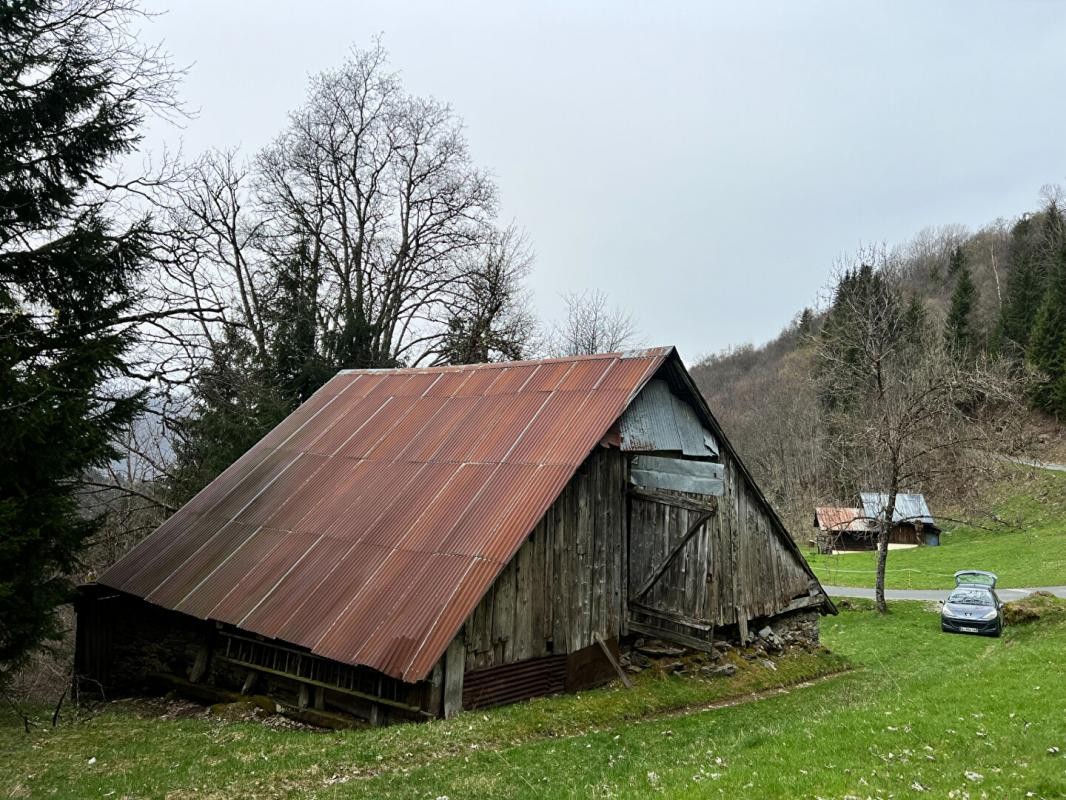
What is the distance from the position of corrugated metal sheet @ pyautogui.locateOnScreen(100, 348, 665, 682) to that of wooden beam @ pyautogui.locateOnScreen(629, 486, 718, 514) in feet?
6.17

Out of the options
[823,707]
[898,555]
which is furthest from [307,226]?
[898,555]

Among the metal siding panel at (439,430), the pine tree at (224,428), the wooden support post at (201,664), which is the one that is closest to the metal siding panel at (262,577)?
the wooden support post at (201,664)

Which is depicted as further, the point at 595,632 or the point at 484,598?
the point at 595,632

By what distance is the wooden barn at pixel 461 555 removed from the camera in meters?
10.9

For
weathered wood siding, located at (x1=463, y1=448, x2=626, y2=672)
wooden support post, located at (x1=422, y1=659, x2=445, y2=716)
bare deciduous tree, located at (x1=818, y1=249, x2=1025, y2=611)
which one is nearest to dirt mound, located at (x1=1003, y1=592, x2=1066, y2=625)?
bare deciduous tree, located at (x1=818, y1=249, x2=1025, y2=611)

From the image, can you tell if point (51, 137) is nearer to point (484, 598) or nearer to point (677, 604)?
point (484, 598)

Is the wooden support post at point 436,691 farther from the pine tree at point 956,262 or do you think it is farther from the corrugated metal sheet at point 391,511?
the pine tree at point 956,262

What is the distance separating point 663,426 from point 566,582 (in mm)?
3751

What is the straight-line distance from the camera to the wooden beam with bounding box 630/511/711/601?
1340cm

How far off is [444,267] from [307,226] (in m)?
6.76

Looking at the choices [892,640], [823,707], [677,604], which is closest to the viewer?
[823,707]

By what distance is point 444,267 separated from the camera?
35.8 metres

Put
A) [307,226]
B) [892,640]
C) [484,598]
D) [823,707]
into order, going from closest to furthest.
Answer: [484,598], [823,707], [892,640], [307,226]

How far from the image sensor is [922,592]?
114ft
